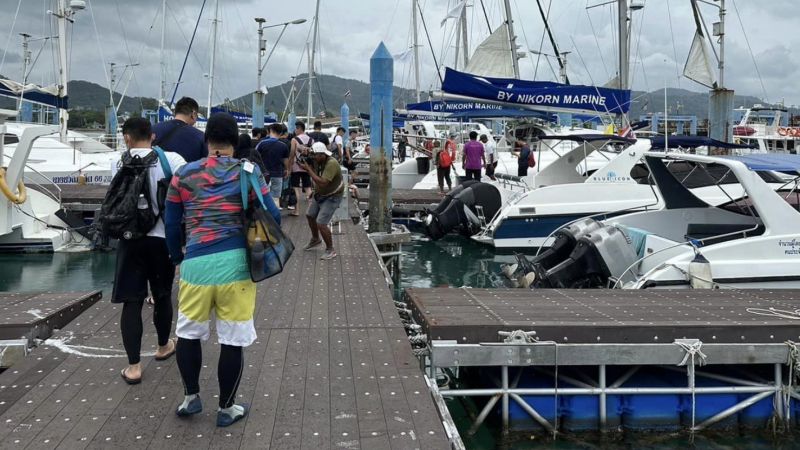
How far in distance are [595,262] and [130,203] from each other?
598 cm

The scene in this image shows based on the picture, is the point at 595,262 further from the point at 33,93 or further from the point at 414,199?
the point at 33,93

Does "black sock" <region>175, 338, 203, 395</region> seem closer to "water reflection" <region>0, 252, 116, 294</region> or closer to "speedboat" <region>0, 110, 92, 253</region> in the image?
"water reflection" <region>0, 252, 116, 294</region>

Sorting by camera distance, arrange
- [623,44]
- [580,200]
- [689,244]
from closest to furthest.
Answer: [689,244]
[580,200]
[623,44]

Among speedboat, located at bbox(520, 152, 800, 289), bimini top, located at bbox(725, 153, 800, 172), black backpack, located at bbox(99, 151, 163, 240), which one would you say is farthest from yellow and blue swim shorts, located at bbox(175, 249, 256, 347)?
bimini top, located at bbox(725, 153, 800, 172)

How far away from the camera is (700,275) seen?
783 cm

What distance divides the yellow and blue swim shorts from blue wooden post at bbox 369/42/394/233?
8.62 metres

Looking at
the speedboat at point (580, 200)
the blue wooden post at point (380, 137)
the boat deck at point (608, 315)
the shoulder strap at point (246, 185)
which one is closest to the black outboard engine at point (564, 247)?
the boat deck at point (608, 315)

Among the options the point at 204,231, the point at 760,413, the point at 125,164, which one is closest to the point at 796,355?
the point at 760,413

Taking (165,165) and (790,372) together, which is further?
(790,372)

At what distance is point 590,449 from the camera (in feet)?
17.7

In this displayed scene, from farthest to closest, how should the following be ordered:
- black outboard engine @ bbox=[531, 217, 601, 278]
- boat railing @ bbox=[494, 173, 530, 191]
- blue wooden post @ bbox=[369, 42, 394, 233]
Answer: boat railing @ bbox=[494, 173, 530, 191], blue wooden post @ bbox=[369, 42, 394, 233], black outboard engine @ bbox=[531, 217, 601, 278]

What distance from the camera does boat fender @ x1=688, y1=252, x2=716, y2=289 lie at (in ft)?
25.5

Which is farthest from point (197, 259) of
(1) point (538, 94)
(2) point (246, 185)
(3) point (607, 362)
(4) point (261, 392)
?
(1) point (538, 94)

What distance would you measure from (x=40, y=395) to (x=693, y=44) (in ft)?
63.4
